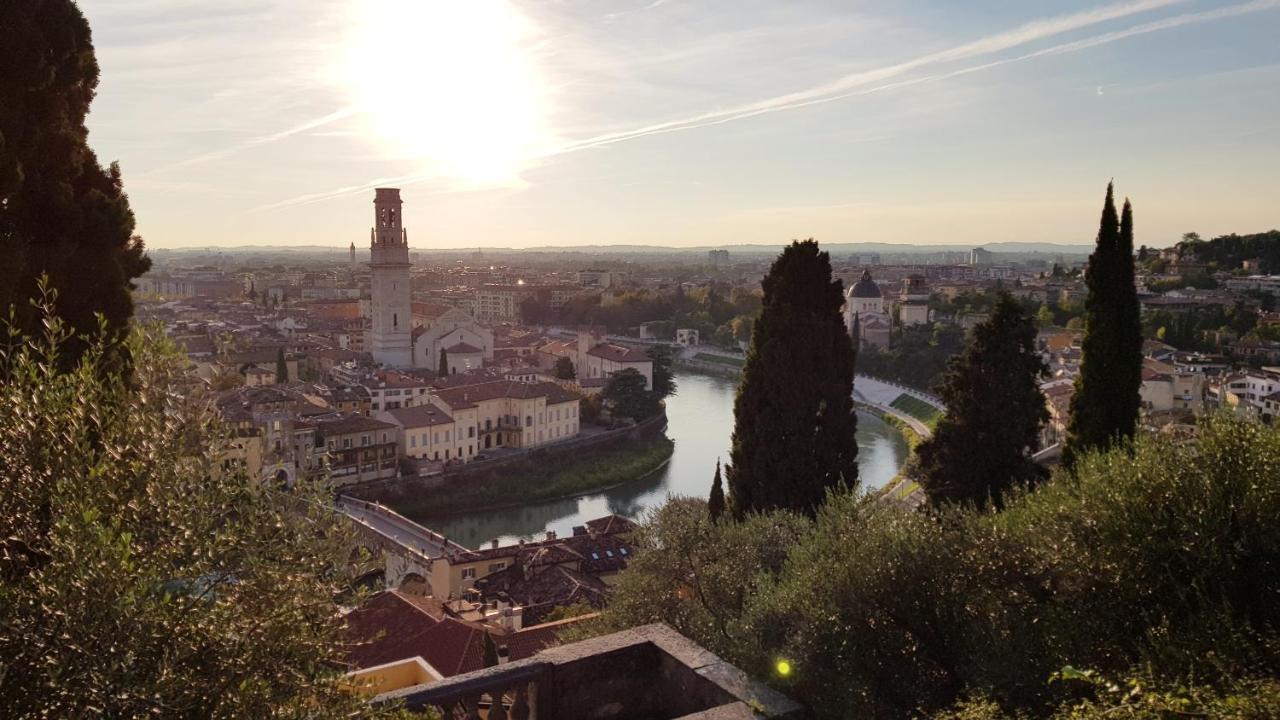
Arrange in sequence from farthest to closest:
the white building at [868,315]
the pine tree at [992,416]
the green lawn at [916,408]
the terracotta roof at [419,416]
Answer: the white building at [868,315]
the green lawn at [916,408]
the terracotta roof at [419,416]
the pine tree at [992,416]

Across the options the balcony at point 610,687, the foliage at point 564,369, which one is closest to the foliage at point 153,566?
the balcony at point 610,687

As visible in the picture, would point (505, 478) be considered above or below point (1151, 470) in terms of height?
below

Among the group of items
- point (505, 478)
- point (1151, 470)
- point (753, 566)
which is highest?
point (1151, 470)

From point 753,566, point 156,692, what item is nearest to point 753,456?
point 753,566

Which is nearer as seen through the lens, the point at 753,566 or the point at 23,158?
the point at 23,158

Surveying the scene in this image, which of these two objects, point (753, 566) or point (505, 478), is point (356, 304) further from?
point (753, 566)

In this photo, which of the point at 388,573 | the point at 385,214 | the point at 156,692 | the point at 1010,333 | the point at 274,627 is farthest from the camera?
the point at 385,214

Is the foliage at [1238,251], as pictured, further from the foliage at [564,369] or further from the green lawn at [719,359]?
the foliage at [564,369]

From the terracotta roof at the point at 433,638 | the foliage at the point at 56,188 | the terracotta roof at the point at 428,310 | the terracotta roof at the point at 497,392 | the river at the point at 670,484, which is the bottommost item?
the river at the point at 670,484
